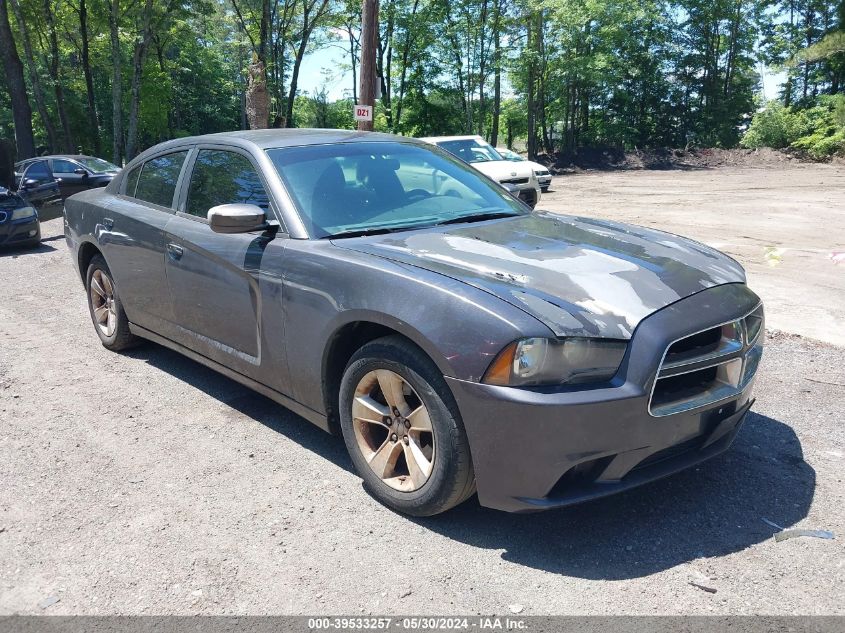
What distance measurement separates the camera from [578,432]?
2.66 meters

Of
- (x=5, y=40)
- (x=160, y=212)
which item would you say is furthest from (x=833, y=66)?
(x=160, y=212)

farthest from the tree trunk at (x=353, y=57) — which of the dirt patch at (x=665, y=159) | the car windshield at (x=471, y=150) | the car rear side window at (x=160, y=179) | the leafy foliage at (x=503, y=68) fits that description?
the car rear side window at (x=160, y=179)

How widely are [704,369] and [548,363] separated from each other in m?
0.72

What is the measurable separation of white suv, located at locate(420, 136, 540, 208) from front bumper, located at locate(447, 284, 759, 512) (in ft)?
39.8

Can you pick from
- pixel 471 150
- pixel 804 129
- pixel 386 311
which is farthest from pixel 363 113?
pixel 804 129

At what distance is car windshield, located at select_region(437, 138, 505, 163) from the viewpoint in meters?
16.0

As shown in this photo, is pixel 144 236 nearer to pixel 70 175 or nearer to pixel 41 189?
pixel 41 189

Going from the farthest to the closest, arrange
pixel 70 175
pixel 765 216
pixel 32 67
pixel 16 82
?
pixel 32 67 < pixel 16 82 < pixel 70 175 < pixel 765 216

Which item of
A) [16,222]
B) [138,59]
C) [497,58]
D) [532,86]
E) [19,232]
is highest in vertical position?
[497,58]

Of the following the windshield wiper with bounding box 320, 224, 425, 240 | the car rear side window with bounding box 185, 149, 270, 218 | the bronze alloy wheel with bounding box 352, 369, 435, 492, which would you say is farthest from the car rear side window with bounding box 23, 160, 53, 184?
the bronze alloy wheel with bounding box 352, 369, 435, 492

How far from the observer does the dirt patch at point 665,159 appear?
118ft

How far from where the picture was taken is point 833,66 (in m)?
40.8

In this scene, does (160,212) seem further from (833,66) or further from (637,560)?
(833,66)

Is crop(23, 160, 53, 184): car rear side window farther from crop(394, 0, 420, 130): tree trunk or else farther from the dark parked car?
crop(394, 0, 420, 130): tree trunk
